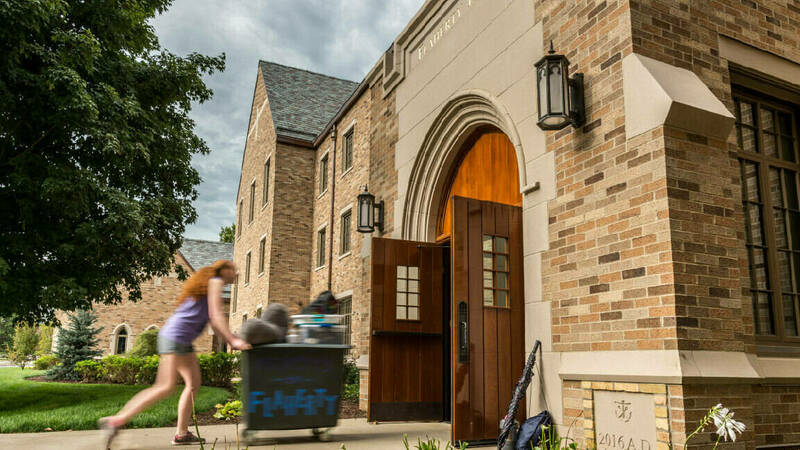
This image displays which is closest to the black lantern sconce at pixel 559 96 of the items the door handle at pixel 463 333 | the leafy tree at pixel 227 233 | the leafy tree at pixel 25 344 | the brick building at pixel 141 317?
the door handle at pixel 463 333

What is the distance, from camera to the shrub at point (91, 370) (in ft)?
52.7

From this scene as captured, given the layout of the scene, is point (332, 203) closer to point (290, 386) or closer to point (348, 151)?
point (348, 151)

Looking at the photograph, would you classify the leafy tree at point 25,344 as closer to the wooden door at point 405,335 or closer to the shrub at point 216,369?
the shrub at point 216,369

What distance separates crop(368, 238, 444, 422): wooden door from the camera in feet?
24.4

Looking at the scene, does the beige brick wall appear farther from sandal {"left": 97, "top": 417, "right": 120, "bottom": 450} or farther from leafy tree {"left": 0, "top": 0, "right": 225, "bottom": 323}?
sandal {"left": 97, "top": 417, "right": 120, "bottom": 450}

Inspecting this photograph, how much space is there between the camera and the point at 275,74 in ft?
80.6

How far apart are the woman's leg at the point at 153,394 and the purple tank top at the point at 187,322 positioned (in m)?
0.16

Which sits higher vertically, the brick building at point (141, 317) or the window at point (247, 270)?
Answer: the window at point (247, 270)

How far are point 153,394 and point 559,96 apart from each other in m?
4.13

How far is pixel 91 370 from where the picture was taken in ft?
53.6

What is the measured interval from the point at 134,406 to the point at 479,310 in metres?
3.19

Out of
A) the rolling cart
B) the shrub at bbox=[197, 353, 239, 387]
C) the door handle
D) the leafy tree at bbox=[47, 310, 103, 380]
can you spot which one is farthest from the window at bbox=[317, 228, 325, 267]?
the rolling cart

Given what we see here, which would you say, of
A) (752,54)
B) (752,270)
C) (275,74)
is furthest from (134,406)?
(275,74)

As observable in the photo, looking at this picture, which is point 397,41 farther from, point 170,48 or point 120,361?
point 120,361
